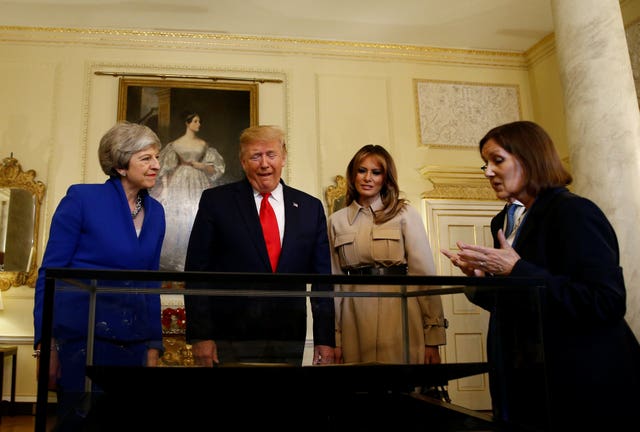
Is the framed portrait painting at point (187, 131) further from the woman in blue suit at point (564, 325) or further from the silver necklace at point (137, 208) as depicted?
the woman in blue suit at point (564, 325)

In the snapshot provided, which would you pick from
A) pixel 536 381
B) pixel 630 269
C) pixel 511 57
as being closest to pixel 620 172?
pixel 630 269

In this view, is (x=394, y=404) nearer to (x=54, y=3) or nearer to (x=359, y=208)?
(x=359, y=208)

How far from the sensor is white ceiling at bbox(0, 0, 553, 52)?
7.46 m

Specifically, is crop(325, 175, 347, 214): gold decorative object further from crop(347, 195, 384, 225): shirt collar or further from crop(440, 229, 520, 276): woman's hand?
crop(440, 229, 520, 276): woman's hand

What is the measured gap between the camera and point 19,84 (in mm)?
7645

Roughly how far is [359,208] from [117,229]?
1.50 meters

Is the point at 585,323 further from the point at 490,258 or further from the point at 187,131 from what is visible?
the point at 187,131

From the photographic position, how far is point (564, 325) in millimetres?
1736

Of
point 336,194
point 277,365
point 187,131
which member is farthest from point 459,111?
point 277,365

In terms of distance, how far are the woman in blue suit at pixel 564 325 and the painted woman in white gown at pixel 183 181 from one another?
5.92m

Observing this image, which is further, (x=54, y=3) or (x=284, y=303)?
(x=54, y=3)

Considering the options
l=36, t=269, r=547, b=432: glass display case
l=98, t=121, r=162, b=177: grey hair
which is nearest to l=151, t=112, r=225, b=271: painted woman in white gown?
l=98, t=121, r=162, b=177: grey hair

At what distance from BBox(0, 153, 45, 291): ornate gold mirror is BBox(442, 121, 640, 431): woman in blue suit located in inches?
265

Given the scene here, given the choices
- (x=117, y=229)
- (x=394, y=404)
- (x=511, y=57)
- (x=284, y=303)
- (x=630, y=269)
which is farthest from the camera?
(x=511, y=57)
